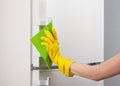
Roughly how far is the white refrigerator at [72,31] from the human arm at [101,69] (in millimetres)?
230

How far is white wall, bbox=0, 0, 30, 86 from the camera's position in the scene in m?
1.06

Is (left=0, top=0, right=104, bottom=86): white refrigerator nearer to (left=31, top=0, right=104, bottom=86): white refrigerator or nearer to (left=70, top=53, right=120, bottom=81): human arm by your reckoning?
(left=31, top=0, right=104, bottom=86): white refrigerator

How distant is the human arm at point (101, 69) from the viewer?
0.84 meters

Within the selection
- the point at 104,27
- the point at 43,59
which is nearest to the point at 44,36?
the point at 43,59

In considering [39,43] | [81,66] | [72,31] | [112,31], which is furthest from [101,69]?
[112,31]

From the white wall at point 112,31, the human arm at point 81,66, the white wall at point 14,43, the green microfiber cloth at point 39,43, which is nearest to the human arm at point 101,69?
the human arm at point 81,66

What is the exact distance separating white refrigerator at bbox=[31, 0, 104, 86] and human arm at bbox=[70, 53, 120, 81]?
0.23 m

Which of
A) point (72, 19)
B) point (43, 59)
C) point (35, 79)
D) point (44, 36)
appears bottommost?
point (35, 79)

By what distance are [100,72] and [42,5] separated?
447 millimetres

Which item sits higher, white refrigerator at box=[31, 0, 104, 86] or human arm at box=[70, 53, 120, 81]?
white refrigerator at box=[31, 0, 104, 86]

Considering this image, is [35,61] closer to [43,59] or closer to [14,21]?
[43,59]

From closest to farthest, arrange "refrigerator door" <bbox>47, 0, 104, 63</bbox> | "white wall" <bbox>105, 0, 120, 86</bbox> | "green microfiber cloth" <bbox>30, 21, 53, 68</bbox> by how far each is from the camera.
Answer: "green microfiber cloth" <bbox>30, 21, 53, 68</bbox>, "refrigerator door" <bbox>47, 0, 104, 63</bbox>, "white wall" <bbox>105, 0, 120, 86</bbox>

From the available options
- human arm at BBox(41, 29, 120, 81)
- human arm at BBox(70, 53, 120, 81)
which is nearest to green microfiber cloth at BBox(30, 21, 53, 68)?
human arm at BBox(41, 29, 120, 81)

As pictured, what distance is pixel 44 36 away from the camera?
983 mm
